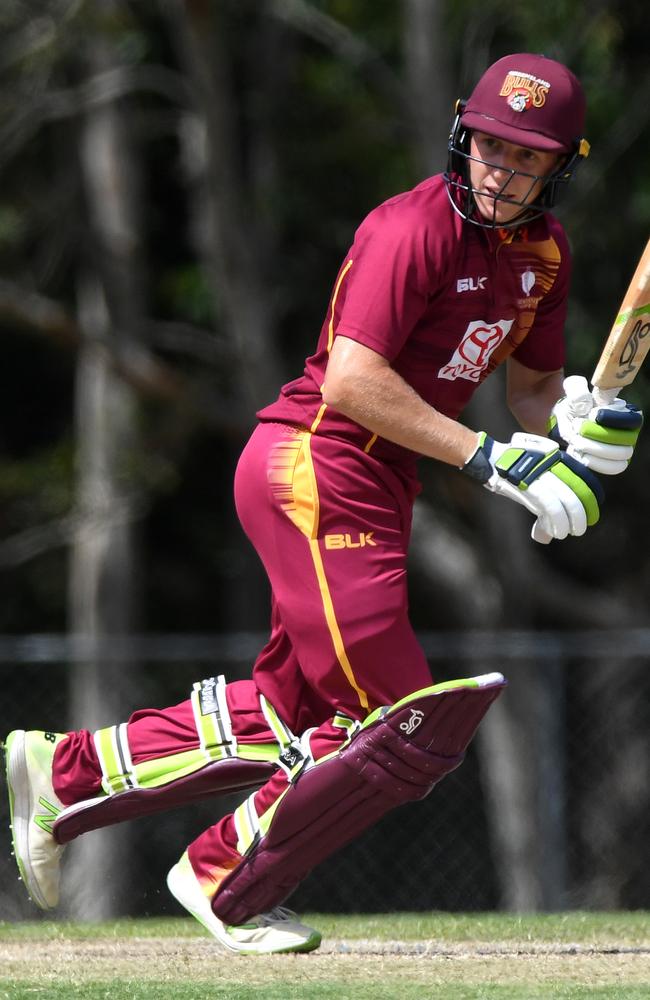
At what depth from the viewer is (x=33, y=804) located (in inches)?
172

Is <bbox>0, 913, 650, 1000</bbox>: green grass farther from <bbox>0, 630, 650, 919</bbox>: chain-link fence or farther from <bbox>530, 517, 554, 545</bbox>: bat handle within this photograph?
<bbox>0, 630, 650, 919</bbox>: chain-link fence

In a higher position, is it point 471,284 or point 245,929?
point 471,284

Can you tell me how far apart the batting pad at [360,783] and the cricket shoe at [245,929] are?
0.06 m

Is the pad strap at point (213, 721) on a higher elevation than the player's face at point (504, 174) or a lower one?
lower

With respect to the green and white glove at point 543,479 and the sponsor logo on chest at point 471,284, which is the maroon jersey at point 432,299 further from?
the green and white glove at point 543,479

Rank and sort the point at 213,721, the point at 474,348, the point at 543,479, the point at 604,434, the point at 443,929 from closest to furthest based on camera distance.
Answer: the point at 543,479, the point at 604,434, the point at 474,348, the point at 213,721, the point at 443,929

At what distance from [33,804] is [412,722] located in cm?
106

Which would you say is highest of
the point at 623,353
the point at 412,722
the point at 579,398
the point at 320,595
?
the point at 623,353

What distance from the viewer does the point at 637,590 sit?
46.9 feet

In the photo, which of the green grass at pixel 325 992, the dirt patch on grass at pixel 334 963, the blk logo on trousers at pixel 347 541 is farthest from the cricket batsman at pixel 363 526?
the green grass at pixel 325 992

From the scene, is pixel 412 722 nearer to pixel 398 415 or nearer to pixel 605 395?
pixel 398 415

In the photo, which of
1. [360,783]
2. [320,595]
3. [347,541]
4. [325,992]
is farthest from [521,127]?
[325,992]

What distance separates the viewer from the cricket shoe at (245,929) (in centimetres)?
425

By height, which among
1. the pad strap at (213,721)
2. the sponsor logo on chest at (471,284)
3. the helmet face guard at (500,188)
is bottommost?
the pad strap at (213,721)
